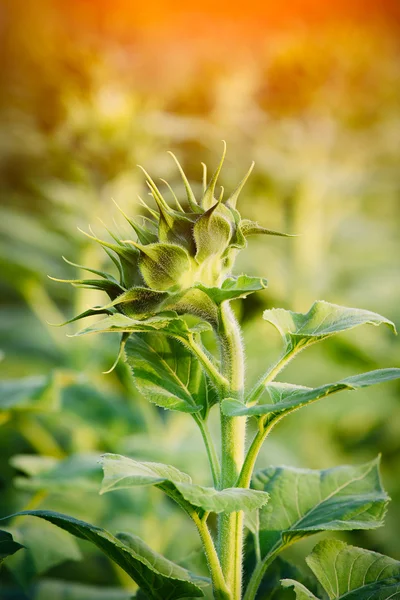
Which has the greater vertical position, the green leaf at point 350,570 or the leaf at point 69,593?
the green leaf at point 350,570

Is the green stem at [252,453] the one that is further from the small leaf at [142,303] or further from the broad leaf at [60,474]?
the broad leaf at [60,474]

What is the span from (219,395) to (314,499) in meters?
0.18

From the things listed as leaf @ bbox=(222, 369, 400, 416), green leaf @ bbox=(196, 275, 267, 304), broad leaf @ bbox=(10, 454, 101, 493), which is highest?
green leaf @ bbox=(196, 275, 267, 304)

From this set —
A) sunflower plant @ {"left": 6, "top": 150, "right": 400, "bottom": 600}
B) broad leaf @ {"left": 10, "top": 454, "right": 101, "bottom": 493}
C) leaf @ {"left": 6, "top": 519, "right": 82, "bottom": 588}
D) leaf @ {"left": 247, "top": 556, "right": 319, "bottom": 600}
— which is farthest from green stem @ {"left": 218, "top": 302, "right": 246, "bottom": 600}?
broad leaf @ {"left": 10, "top": 454, "right": 101, "bottom": 493}

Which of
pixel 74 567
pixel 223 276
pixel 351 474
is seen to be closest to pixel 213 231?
pixel 223 276

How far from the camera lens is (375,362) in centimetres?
211

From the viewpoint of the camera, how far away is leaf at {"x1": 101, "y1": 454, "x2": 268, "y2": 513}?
521 mm

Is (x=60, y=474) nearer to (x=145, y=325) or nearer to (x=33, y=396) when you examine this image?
(x=33, y=396)

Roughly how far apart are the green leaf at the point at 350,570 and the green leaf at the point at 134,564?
11cm

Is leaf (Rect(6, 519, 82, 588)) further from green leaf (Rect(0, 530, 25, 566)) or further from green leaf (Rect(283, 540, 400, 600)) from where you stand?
green leaf (Rect(283, 540, 400, 600))

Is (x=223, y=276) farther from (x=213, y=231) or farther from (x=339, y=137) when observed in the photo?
(x=339, y=137)

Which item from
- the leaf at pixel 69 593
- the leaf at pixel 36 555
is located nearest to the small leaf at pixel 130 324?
the leaf at pixel 36 555

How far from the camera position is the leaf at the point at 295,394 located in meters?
0.57

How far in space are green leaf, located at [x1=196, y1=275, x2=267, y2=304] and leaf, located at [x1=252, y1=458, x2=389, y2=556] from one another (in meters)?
0.22
